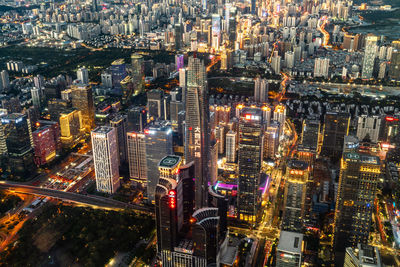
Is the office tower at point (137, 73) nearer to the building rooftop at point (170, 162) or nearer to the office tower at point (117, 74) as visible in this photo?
the office tower at point (117, 74)

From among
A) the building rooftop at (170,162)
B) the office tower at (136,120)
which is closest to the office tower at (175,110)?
the office tower at (136,120)

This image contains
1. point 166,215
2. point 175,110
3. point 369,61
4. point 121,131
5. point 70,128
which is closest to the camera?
point 166,215

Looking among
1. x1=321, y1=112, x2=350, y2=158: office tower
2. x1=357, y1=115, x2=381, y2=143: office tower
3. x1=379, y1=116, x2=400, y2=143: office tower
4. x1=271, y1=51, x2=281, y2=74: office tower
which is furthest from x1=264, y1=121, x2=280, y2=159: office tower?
x1=271, y1=51, x2=281, y2=74: office tower

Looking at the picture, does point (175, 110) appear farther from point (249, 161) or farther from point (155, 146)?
point (249, 161)

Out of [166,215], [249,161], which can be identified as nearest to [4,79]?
[249,161]

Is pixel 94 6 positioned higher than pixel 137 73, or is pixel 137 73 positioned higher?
pixel 94 6

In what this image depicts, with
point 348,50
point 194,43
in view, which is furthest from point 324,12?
point 194,43
